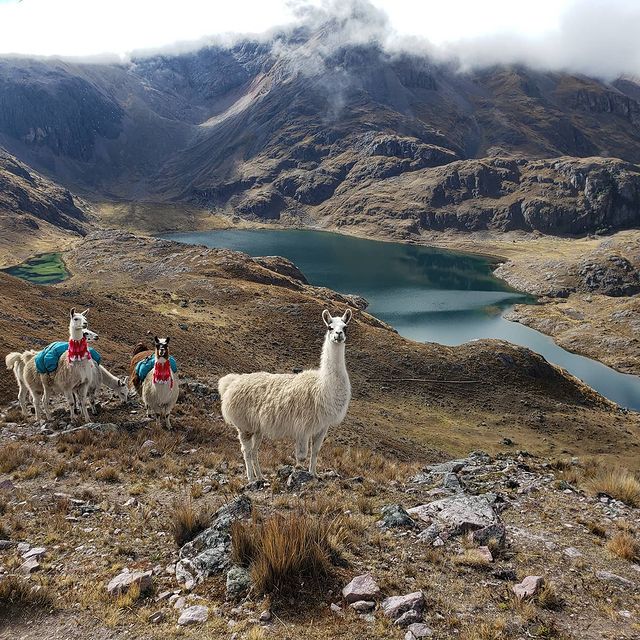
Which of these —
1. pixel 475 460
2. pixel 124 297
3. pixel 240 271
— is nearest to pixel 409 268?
pixel 240 271

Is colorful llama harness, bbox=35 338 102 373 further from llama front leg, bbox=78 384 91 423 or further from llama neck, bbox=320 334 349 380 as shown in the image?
llama neck, bbox=320 334 349 380

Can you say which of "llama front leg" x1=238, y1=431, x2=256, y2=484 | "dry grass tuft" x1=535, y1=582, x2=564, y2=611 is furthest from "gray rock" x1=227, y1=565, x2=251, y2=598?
"llama front leg" x1=238, y1=431, x2=256, y2=484

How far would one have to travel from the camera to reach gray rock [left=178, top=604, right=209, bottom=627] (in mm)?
5645

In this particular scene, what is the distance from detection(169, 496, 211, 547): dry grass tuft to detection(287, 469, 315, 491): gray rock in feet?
7.98

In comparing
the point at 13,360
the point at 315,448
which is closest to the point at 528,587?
the point at 315,448

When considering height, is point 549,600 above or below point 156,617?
above

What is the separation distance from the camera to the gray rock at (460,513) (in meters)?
8.11

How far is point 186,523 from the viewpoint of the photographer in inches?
304

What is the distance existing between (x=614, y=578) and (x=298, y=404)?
21.3ft

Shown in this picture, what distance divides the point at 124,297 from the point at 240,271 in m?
21.4

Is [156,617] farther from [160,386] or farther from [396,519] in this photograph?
[160,386]

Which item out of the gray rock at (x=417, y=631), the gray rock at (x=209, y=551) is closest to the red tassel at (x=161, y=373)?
the gray rock at (x=209, y=551)

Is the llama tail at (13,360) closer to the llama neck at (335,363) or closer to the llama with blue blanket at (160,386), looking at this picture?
the llama with blue blanket at (160,386)

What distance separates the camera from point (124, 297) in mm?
45562
